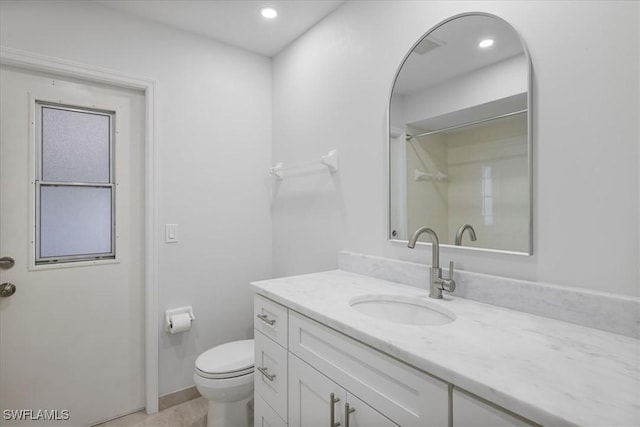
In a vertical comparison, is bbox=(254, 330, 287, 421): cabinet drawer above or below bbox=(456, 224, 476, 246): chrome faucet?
below

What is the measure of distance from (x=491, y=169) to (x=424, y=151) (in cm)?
33

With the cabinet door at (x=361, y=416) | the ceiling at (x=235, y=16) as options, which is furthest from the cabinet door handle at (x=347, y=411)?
the ceiling at (x=235, y=16)

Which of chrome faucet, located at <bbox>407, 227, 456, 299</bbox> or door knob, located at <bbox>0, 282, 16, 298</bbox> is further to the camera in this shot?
door knob, located at <bbox>0, 282, 16, 298</bbox>

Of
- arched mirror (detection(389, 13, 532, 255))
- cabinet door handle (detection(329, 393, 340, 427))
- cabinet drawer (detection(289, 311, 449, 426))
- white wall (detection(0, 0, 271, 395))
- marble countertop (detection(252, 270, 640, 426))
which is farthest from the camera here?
white wall (detection(0, 0, 271, 395))

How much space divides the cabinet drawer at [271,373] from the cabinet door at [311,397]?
57 millimetres

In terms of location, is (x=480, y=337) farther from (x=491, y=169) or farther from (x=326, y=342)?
(x=491, y=169)

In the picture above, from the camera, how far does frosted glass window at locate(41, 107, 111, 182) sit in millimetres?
1768

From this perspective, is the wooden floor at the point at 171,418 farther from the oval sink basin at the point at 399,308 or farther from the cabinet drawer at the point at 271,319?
the oval sink basin at the point at 399,308

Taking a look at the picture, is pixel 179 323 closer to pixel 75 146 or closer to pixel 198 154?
pixel 198 154

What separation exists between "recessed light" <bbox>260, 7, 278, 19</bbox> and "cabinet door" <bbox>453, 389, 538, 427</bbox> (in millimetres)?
2102

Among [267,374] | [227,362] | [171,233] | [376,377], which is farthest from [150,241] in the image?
[376,377]

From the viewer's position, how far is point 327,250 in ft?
6.45

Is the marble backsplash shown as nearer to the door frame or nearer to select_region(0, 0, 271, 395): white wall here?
select_region(0, 0, 271, 395): white wall

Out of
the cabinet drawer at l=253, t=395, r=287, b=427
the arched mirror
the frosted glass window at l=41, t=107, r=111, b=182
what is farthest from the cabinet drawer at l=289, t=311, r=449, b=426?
the frosted glass window at l=41, t=107, r=111, b=182
